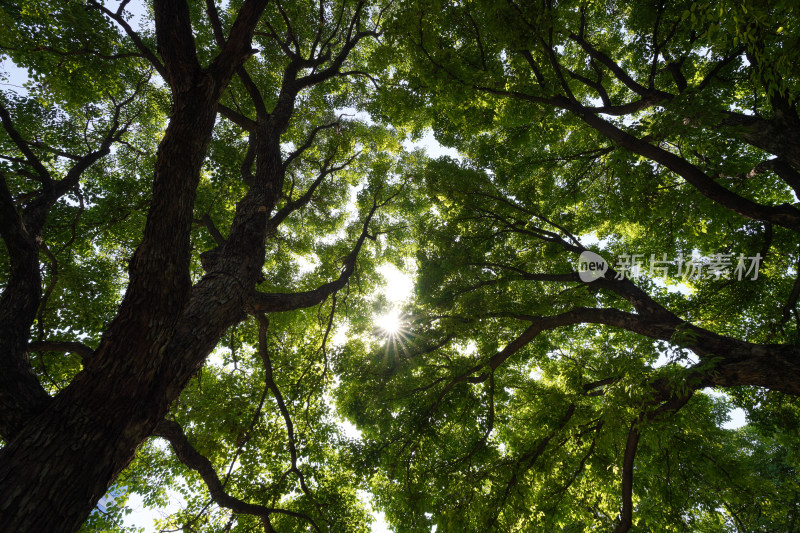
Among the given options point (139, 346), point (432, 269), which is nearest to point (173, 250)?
point (139, 346)

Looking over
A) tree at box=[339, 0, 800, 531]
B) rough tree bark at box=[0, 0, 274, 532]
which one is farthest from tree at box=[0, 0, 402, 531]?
tree at box=[339, 0, 800, 531]

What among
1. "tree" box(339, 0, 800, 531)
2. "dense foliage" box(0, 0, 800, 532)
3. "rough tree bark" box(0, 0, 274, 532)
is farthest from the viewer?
"tree" box(339, 0, 800, 531)

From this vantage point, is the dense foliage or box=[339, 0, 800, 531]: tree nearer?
the dense foliage

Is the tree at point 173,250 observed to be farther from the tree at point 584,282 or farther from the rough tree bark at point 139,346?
the tree at point 584,282

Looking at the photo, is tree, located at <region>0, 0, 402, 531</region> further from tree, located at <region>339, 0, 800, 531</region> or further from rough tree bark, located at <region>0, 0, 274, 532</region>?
tree, located at <region>339, 0, 800, 531</region>

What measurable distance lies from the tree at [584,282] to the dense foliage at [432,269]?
0.21 feet

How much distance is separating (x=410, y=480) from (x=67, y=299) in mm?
8026

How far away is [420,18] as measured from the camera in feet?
18.2

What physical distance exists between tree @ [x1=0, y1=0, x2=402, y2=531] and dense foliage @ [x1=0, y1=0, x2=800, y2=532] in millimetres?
43

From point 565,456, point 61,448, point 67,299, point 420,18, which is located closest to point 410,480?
point 565,456

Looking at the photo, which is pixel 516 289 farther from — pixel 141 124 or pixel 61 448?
pixel 141 124

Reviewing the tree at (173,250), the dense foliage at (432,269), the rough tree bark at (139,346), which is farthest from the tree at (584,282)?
the rough tree bark at (139,346)

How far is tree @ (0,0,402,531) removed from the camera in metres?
2.58

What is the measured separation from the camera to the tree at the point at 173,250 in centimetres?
258
